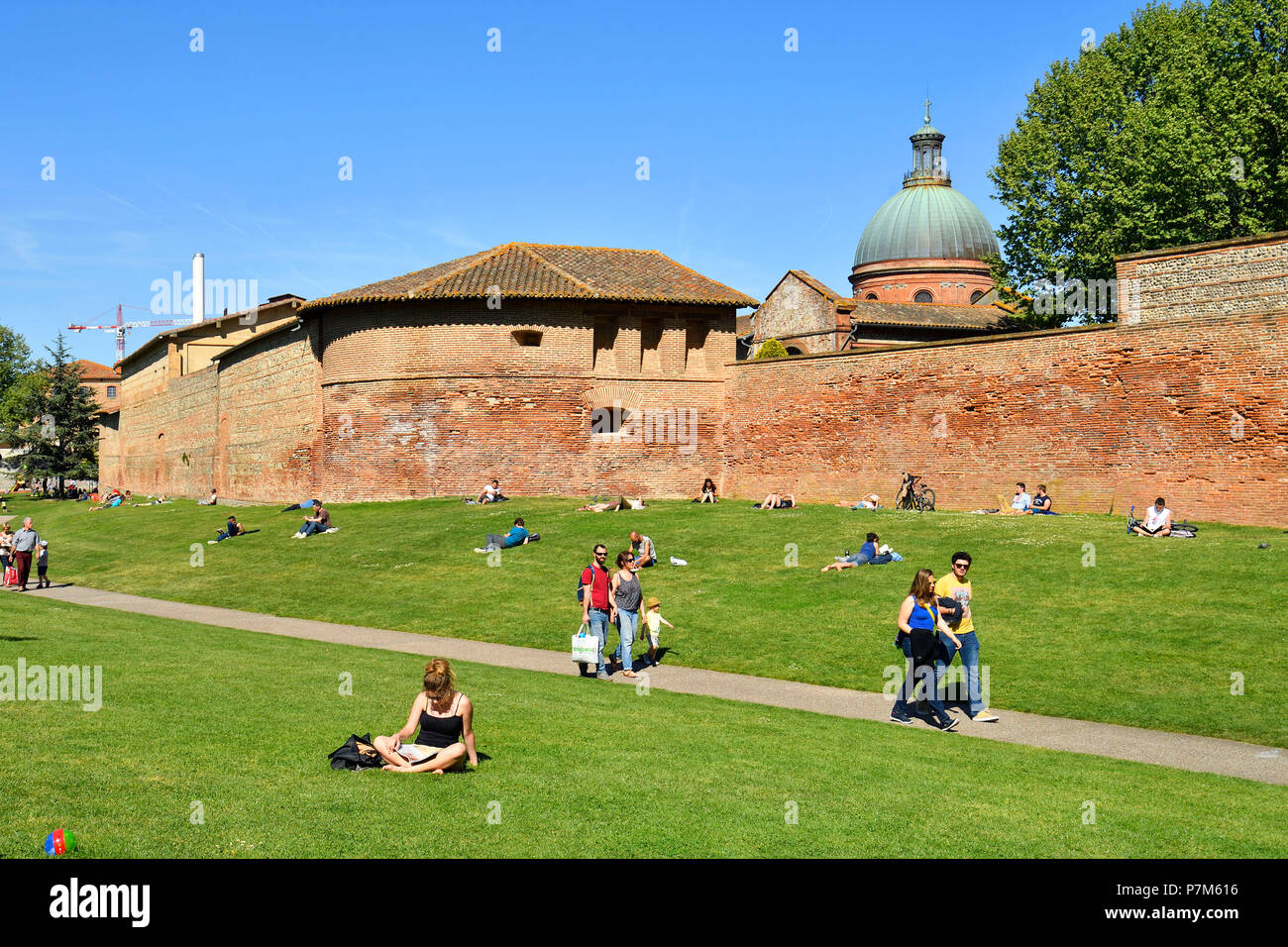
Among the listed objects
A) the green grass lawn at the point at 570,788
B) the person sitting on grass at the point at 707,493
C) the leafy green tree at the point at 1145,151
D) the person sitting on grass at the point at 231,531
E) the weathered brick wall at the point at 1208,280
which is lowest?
the green grass lawn at the point at 570,788

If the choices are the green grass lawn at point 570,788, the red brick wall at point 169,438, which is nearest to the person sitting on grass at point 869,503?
the green grass lawn at point 570,788

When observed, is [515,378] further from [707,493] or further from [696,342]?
[707,493]

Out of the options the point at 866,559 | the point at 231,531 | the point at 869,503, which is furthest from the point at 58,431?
the point at 866,559

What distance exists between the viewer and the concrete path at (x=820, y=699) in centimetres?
1209

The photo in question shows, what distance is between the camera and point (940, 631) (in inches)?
532

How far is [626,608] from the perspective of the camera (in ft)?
55.5

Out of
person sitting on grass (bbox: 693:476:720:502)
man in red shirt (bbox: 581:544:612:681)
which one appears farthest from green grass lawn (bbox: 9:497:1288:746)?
person sitting on grass (bbox: 693:476:720:502)

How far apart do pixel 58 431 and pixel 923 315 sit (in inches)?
2570

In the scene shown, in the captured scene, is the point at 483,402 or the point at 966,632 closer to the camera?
the point at 966,632

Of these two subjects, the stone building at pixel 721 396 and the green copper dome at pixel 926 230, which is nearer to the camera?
the stone building at pixel 721 396

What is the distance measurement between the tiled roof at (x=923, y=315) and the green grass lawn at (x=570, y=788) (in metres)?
47.2

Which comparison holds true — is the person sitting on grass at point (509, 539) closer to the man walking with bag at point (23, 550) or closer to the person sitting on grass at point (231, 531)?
the man walking with bag at point (23, 550)
